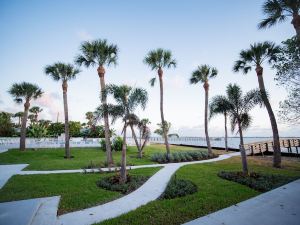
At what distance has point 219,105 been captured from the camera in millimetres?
13797

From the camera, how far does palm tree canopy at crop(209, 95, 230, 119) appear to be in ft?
44.9

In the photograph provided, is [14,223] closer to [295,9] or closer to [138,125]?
[138,125]

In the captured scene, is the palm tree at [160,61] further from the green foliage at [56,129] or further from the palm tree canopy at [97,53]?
the green foliage at [56,129]

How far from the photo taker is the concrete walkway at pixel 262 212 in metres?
5.50

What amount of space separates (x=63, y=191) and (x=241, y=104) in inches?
481

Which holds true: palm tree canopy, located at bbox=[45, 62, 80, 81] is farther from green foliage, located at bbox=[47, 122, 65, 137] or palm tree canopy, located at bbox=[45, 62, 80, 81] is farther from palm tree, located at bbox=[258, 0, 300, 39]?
green foliage, located at bbox=[47, 122, 65, 137]

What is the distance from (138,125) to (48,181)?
244 inches

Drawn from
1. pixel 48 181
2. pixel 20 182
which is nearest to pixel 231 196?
pixel 48 181

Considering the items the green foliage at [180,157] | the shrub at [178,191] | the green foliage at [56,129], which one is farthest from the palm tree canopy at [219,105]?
the green foliage at [56,129]

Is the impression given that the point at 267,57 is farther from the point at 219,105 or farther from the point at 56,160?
the point at 56,160

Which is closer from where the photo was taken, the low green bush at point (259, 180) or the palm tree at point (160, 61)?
the low green bush at point (259, 180)

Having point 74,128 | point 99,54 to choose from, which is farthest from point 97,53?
point 74,128

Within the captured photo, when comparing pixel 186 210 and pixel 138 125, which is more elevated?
pixel 138 125

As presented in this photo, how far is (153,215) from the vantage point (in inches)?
246
